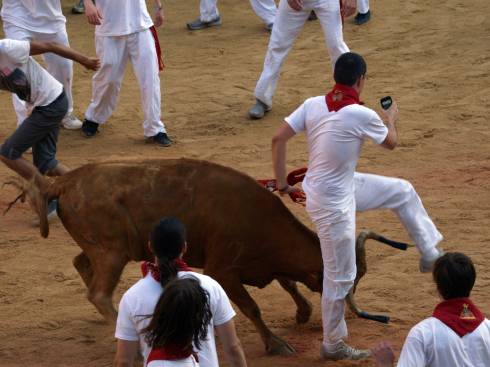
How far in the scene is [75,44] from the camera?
59.1ft

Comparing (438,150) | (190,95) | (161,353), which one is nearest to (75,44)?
(190,95)

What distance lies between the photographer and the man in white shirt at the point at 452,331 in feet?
17.4

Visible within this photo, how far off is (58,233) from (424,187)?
385 centimetres

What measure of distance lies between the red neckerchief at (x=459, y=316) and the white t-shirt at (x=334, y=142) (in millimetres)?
2052

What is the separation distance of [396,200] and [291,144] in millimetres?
5566

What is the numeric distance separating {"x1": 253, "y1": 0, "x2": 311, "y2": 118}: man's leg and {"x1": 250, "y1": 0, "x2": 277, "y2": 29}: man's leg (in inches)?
155

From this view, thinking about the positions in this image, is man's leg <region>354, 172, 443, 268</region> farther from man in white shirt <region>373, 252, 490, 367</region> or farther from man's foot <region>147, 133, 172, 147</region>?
man's foot <region>147, 133, 172, 147</region>

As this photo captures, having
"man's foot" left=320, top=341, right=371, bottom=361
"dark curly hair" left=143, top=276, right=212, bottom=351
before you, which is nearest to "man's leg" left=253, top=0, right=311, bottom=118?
"man's foot" left=320, top=341, right=371, bottom=361

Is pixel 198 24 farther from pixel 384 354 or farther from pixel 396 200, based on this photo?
pixel 384 354

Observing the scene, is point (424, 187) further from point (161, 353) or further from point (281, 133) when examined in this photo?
point (161, 353)

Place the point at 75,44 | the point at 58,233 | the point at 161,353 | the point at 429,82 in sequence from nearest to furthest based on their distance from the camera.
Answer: the point at 161,353 → the point at 58,233 → the point at 429,82 → the point at 75,44

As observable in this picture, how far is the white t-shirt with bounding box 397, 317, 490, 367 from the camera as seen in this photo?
208 inches

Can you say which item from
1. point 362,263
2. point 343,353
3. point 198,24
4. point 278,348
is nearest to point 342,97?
point 362,263

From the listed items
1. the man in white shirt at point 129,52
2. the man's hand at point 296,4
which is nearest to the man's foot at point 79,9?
the man in white shirt at point 129,52
